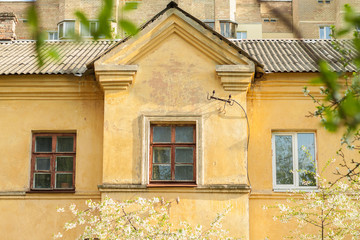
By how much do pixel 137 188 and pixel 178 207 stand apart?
0.88m

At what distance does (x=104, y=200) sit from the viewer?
12.5 m

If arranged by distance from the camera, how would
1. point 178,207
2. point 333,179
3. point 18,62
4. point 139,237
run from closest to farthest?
point 139,237 → point 178,207 → point 333,179 → point 18,62

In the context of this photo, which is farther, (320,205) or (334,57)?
(334,57)

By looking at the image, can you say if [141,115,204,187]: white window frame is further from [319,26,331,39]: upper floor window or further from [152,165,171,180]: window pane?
[319,26,331,39]: upper floor window

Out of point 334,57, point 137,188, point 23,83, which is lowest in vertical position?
point 137,188

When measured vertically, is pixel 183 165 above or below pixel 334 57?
below

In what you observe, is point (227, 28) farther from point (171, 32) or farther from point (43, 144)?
point (43, 144)

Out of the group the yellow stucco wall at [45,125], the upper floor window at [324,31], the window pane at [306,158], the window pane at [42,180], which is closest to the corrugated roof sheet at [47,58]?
the yellow stucco wall at [45,125]

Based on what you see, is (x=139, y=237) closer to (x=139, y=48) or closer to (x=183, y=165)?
(x=183, y=165)

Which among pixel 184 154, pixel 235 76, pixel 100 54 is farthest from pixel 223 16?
pixel 184 154

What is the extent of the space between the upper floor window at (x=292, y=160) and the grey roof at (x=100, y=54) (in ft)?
4.82

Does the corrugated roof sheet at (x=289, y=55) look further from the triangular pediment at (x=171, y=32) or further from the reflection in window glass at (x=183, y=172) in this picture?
the reflection in window glass at (x=183, y=172)

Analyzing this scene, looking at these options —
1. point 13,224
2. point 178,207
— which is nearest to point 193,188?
point 178,207

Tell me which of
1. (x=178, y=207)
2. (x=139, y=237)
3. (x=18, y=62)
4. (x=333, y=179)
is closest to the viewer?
(x=139, y=237)
